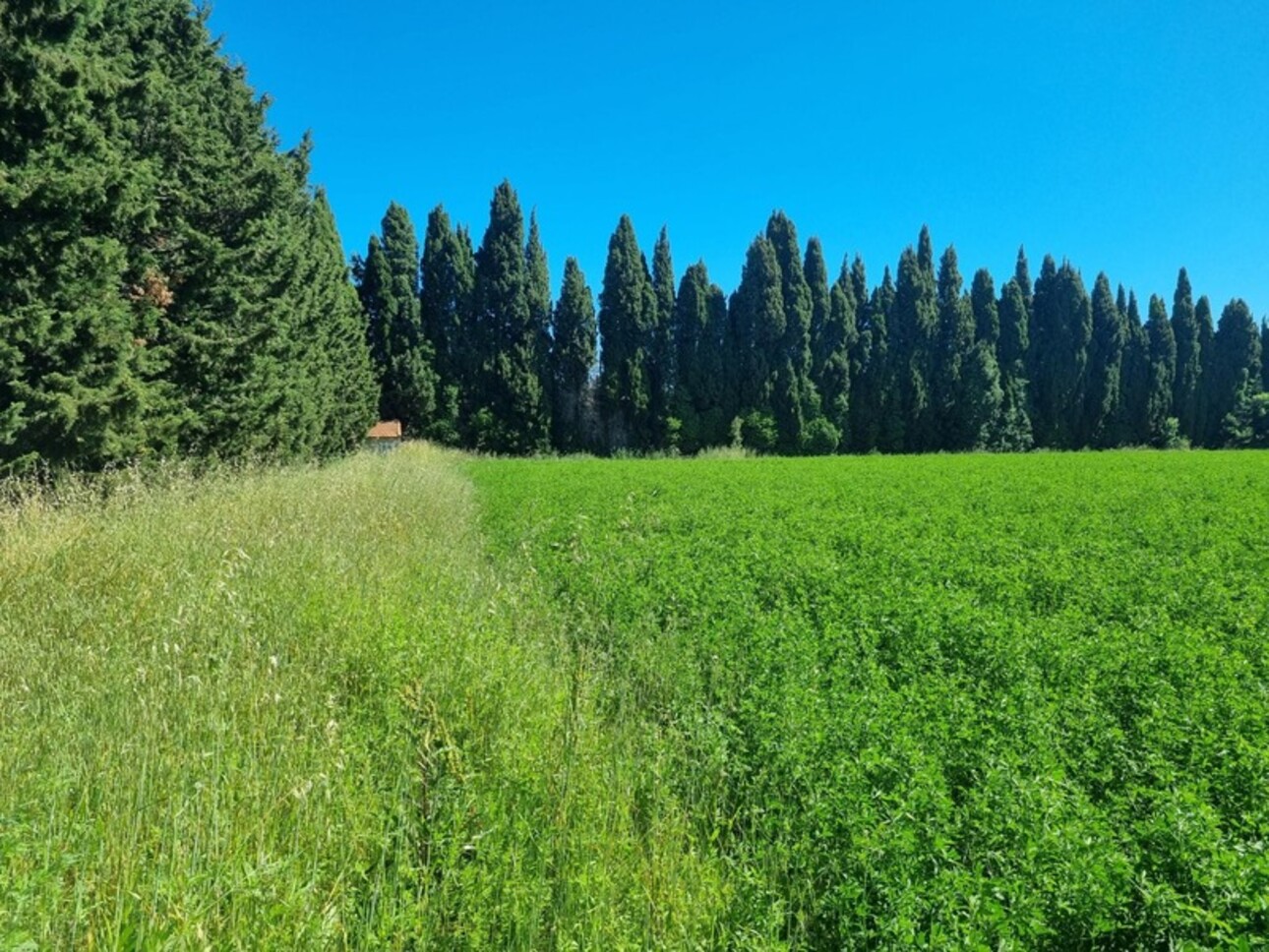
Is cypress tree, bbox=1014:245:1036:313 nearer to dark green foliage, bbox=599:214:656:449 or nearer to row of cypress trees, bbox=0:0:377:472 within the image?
dark green foliage, bbox=599:214:656:449

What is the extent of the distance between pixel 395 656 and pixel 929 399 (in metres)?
54.5

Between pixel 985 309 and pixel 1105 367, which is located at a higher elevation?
pixel 985 309

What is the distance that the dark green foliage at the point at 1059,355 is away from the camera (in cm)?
5416

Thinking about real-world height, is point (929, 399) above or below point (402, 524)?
above

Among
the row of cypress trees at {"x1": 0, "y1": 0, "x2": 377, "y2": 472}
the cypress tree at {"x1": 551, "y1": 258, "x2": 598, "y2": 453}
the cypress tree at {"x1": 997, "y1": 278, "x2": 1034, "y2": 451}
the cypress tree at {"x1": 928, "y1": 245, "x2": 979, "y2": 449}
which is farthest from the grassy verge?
the cypress tree at {"x1": 997, "y1": 278, "x2": 1034, "y2": 451}

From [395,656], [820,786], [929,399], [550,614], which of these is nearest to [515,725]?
[395,656]

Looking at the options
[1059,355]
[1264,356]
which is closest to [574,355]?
[1059,355]

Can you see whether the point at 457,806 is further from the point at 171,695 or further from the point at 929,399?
the point at 929,399

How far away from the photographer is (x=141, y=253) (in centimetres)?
1082

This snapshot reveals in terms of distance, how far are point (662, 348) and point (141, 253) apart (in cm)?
4103

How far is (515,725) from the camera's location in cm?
356

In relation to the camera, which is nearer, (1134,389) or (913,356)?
(913,356)

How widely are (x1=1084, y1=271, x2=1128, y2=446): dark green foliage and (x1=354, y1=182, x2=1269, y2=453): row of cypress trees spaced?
0.16m

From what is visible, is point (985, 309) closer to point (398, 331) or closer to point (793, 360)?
point (793, 360)
